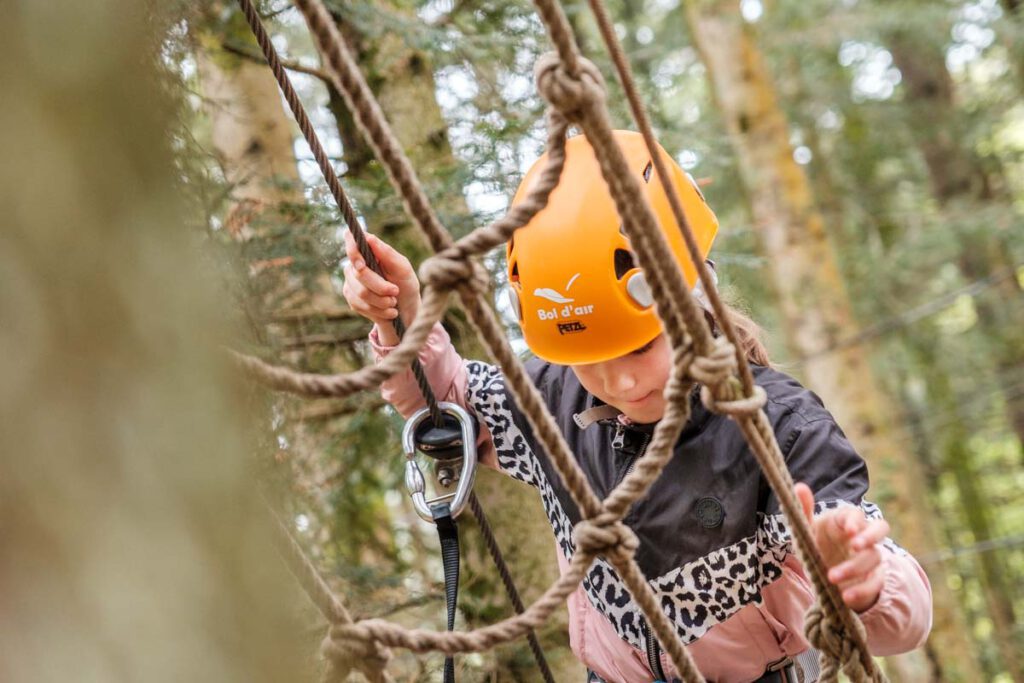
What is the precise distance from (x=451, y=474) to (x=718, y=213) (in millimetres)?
5989

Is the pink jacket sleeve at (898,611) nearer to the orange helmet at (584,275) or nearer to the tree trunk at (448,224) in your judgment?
the orange helmet at (584,275)

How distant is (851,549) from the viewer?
1.33m

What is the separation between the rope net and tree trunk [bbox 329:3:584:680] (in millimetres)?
1255

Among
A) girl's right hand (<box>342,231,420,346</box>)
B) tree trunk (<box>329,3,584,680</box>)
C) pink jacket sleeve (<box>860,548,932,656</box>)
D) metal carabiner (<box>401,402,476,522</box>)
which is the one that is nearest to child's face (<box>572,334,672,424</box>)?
metal carabiner (<box>401,402,476,522</box>)

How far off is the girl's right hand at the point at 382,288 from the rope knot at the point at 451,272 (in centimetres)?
58

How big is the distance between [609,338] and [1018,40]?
5832 mm

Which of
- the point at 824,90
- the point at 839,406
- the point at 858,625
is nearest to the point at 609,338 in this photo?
the point at 858,625

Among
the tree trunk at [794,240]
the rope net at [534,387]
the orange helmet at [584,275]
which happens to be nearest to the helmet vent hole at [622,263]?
the orange helmet at [584,275]

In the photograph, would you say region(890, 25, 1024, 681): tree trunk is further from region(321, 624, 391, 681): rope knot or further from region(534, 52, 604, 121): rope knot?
region(321, 624, 391, 681): rope knot

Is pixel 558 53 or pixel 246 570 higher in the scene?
pixel 558 53

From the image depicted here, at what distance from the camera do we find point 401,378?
1.95m

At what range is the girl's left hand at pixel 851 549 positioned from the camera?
131 cm

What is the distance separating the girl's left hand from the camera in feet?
4.31

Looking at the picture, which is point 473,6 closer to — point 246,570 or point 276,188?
point 276,188
